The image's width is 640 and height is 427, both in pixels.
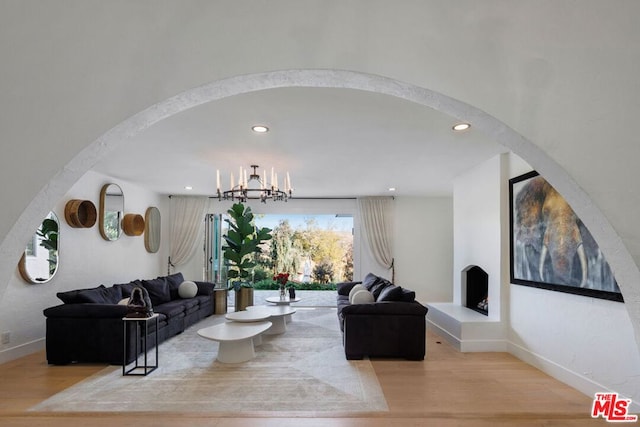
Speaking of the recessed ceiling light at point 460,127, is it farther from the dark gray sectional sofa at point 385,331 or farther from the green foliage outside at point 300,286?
the green foliage outside at point 300,286

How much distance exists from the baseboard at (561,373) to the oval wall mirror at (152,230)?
6.49m

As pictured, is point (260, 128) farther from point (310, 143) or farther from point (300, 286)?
point (300, 286)

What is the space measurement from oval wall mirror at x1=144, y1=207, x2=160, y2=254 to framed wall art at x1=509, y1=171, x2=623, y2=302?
6.37 meters

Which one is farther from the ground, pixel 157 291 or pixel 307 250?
pixel 307 250

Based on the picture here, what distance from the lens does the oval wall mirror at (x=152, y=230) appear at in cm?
704

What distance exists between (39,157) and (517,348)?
15.5ft

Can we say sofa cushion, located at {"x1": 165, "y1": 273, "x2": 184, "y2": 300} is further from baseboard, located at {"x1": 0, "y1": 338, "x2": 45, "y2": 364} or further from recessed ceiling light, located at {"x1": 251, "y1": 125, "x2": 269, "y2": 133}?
recessed ceiling light, located at {"x1": 251, "y1": 125, "x2": 269, "y2": 133}

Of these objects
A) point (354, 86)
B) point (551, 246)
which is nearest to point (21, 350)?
point (354, 86)

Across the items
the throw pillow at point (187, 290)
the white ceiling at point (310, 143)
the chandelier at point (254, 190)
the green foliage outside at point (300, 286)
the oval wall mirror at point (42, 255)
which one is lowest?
the green foliage outside at point (300, 286)

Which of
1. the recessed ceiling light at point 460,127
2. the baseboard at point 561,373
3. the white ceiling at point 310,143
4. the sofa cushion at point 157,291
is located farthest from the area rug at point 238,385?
the recessed ceiling light at point 460,127

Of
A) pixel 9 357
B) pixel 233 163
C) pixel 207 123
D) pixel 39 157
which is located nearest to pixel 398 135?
pixel 207 123

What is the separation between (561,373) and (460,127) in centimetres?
252

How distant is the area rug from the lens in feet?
9.36

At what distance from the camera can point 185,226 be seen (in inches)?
311
